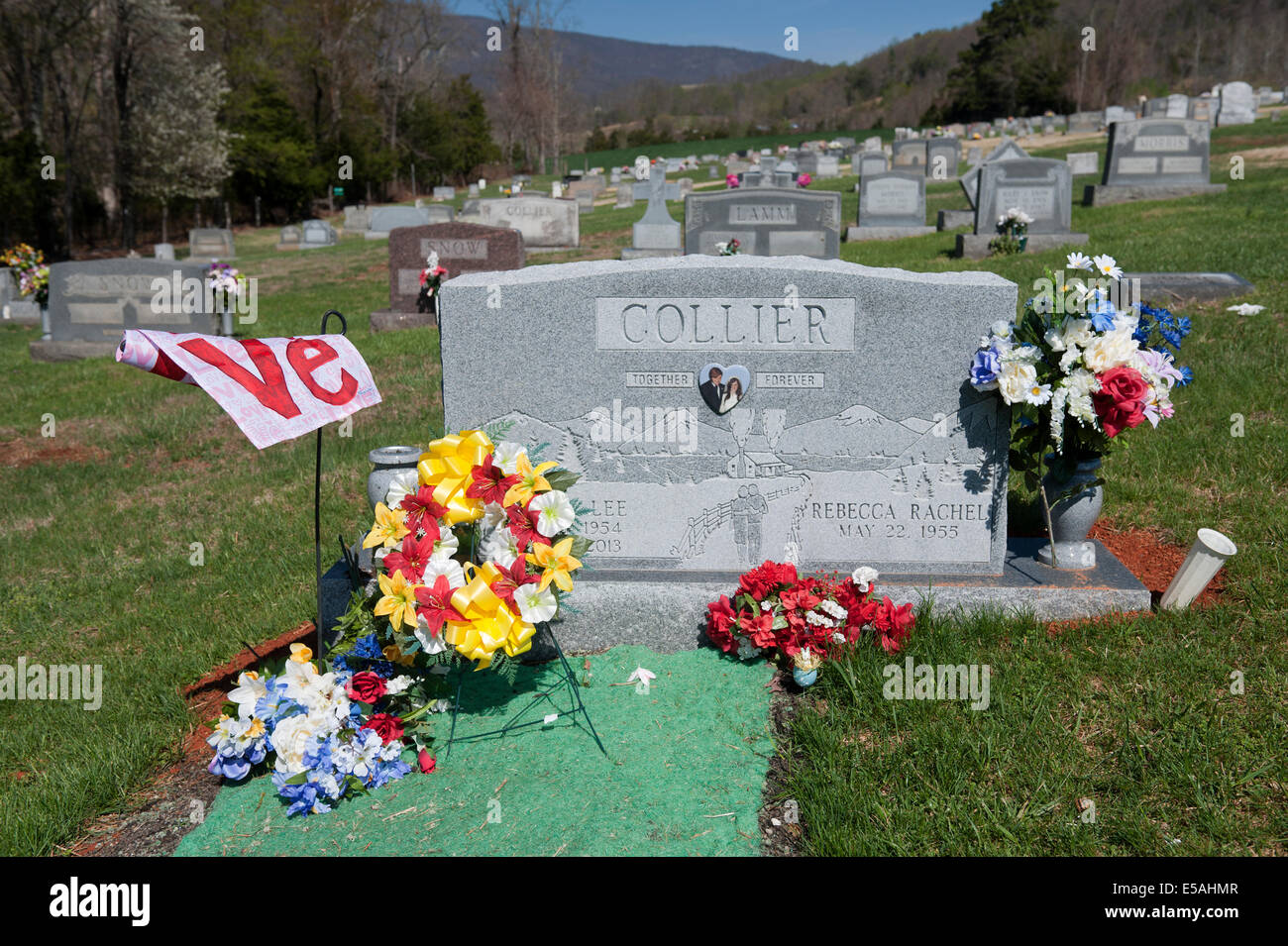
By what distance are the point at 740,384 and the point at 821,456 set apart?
1.68 feet

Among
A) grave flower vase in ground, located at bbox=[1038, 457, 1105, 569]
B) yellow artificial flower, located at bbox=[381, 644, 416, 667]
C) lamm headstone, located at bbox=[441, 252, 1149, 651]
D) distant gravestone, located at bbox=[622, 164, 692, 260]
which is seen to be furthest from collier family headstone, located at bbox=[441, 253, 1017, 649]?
distant gravestone, located at bbox=[622, 164, 692, 260]

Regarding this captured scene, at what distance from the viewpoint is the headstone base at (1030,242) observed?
45.5ft

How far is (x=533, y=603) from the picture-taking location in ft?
11.0

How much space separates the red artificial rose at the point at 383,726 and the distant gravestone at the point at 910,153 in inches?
1289

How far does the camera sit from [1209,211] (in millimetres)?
14109

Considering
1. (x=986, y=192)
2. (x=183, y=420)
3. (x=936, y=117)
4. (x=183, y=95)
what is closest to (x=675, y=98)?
(x=936, y=117)

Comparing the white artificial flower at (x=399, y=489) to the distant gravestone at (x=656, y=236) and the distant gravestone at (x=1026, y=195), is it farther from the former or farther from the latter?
the distant gravestone at (x=656, y=236)

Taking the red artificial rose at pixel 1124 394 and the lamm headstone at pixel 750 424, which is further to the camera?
the lamm headstone at pixel 750 424

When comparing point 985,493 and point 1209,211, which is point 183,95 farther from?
point 985,493

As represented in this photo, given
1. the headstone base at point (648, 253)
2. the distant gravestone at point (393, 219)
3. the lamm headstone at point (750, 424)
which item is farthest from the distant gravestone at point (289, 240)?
the lamm headstone at point (750, 424)

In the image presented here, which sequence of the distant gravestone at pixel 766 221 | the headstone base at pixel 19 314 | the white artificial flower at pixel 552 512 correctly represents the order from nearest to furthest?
1. the white artificial flower at pixel 552 512
2. the distant gravestone at pixel 766 221
3. the headstone base at pixel 19 314

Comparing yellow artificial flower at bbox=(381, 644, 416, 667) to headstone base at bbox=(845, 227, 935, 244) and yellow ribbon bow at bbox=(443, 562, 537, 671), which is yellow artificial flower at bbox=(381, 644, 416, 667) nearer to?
yellow ribbon bow at bbox=(443, 562, 537, 671)

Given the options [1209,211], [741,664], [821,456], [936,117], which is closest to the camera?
[741,664]

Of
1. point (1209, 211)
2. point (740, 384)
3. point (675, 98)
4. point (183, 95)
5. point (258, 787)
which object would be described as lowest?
point (258, 787)
